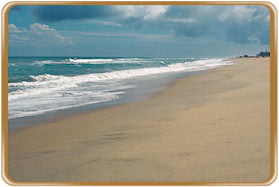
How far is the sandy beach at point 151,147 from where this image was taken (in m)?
3.18

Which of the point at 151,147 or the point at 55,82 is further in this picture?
the point at 55,82

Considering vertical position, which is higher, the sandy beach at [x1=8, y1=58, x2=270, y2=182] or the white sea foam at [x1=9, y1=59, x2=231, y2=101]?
the white sea foam at [x1=9, y1=59, x2=231, y2=101]

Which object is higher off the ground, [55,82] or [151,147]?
[55,82]

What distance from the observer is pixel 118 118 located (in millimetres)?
5980

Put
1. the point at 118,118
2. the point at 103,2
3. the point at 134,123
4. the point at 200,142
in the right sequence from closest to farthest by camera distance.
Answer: the point at 103,2 → the point at 200,142 → the point at 134,123 → the point at 118,118

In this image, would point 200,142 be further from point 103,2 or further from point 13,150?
point 13,150

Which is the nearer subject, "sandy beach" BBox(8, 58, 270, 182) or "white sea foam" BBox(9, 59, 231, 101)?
"sandy beach" BBox(8, 58, 270, 182)

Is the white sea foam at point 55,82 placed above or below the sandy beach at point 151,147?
above

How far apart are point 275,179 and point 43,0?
349 centimetres

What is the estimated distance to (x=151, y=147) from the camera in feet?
12.8

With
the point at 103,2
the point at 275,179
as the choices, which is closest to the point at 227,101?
the point at 275,179

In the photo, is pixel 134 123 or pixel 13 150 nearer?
pixel 13 150

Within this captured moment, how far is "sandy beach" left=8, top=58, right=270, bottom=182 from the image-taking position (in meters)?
3.18

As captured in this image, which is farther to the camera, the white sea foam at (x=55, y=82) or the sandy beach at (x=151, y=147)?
the white sea foam at (x=55, y=82)
